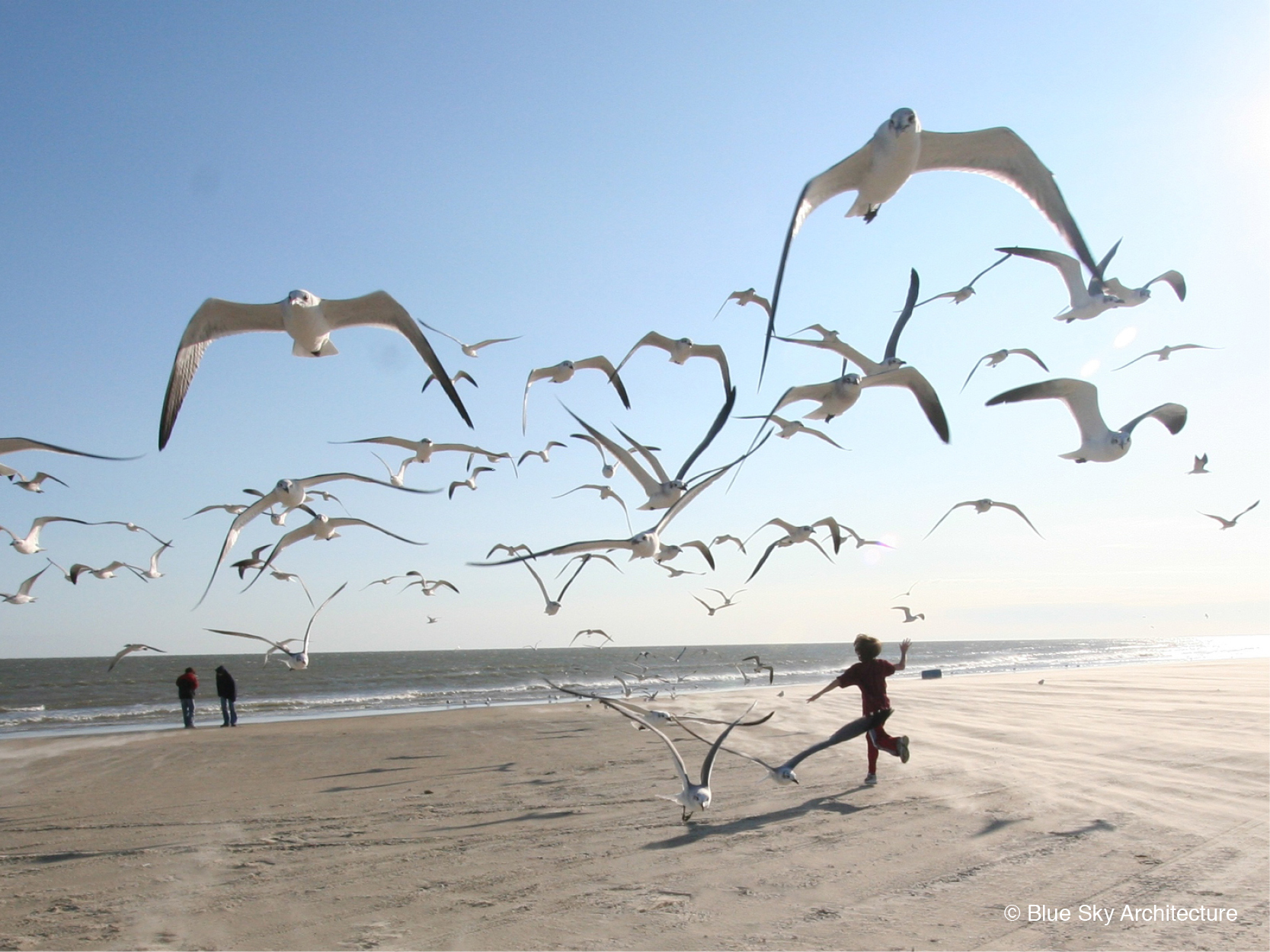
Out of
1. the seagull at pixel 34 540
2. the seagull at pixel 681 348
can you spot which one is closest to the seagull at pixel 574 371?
the seagull at pixel 681 348

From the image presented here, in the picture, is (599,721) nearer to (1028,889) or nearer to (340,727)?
(340,727)

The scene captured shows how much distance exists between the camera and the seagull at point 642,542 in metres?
5.36

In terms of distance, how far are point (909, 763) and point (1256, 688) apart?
13.9 m

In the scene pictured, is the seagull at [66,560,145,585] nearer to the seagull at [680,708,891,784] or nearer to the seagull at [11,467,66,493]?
the seagull at [11,467,66,493]

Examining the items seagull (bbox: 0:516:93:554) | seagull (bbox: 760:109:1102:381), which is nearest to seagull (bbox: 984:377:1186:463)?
seagull (bbox: 760:109:1102:381)

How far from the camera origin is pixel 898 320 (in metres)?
8.10

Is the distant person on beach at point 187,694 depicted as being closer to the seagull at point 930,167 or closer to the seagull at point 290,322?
the seagull at point 290,322

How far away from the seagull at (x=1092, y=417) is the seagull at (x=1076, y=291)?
3.65 feet

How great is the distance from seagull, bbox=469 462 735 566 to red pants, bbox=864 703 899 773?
9.24 feet

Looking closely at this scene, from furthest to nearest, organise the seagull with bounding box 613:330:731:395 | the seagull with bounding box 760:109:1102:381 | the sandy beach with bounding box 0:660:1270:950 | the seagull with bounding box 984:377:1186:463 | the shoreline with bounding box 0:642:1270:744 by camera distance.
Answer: the shoreline with bounding box 0:642:1270:744, the seagull with bounding box 613:330:731:395, the seagull with bounding box 984:377:1186:463, the seagull with bounding box 760:109:1102:381, the sandy beach with bounding box 0:660:1270:950

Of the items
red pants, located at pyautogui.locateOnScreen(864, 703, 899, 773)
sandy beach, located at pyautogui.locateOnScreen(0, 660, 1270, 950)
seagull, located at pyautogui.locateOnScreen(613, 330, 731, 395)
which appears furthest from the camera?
seagull, located at pyautogui.locateOnScreen(613, 330, 731, 395)

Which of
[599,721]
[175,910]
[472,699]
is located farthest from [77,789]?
[472,699]

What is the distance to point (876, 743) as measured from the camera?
798cm

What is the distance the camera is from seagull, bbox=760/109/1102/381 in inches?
234
